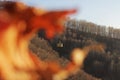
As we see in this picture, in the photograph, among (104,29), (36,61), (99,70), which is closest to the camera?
(36,61)

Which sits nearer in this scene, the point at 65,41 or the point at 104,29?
the point at 65,41

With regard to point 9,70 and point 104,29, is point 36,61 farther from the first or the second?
point 104,29

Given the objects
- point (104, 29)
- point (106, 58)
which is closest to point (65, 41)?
point (106, 58)

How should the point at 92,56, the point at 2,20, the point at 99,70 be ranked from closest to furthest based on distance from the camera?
the point at 2,20, the point at 92,56, the point at 99,70

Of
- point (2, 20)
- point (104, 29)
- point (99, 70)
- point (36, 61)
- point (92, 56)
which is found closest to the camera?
point (2, 20)

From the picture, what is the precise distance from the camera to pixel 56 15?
11492 mm

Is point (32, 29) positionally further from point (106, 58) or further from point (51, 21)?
point (106, 58)

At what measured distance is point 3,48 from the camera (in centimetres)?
1138

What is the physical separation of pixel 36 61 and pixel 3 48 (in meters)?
1.05

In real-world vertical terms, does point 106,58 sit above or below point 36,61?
below

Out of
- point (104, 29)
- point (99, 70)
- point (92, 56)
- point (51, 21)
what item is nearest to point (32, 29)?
point (51, 21)

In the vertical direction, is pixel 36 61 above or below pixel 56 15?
below

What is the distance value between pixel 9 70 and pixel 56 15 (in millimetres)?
1912

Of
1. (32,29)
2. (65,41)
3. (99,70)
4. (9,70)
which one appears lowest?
(99,70)
